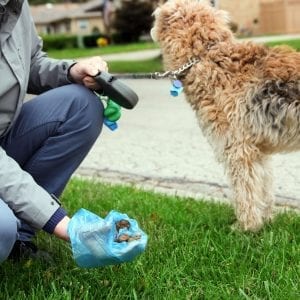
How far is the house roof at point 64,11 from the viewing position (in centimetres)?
7050

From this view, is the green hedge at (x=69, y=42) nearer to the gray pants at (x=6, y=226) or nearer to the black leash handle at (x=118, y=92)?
the black leash handle at (x=118, y=92)

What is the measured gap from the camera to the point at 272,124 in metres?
3.58

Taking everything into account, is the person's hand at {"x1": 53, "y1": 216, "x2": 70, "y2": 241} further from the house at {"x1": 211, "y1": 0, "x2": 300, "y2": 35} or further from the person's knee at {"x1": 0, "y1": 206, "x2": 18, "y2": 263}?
the house at {"x1": 211, "y1": 0, "x2": 300, "y2": 35}

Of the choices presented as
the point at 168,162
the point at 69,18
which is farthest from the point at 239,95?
the point at 69,18

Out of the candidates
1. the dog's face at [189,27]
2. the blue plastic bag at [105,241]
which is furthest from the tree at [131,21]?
the blue plastic bag at [105,241]

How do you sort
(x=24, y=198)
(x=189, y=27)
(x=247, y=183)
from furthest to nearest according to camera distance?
(x=189, y=27)
(x=247, y=183)
(x=24, y=198)

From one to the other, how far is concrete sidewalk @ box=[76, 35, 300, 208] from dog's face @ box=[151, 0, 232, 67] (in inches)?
51.2

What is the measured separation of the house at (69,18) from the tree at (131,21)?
22.0m

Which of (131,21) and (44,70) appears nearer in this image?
(44,70)

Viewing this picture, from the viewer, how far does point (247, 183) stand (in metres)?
3.73

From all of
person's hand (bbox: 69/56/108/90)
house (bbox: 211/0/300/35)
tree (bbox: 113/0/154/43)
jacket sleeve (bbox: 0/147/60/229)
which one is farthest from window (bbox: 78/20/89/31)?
jacket sleeve (bbox: 0/147/60/229)

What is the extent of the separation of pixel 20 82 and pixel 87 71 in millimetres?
402

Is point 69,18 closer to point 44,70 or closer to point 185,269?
point 44,70

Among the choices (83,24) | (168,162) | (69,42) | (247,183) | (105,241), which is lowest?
(83,24)
